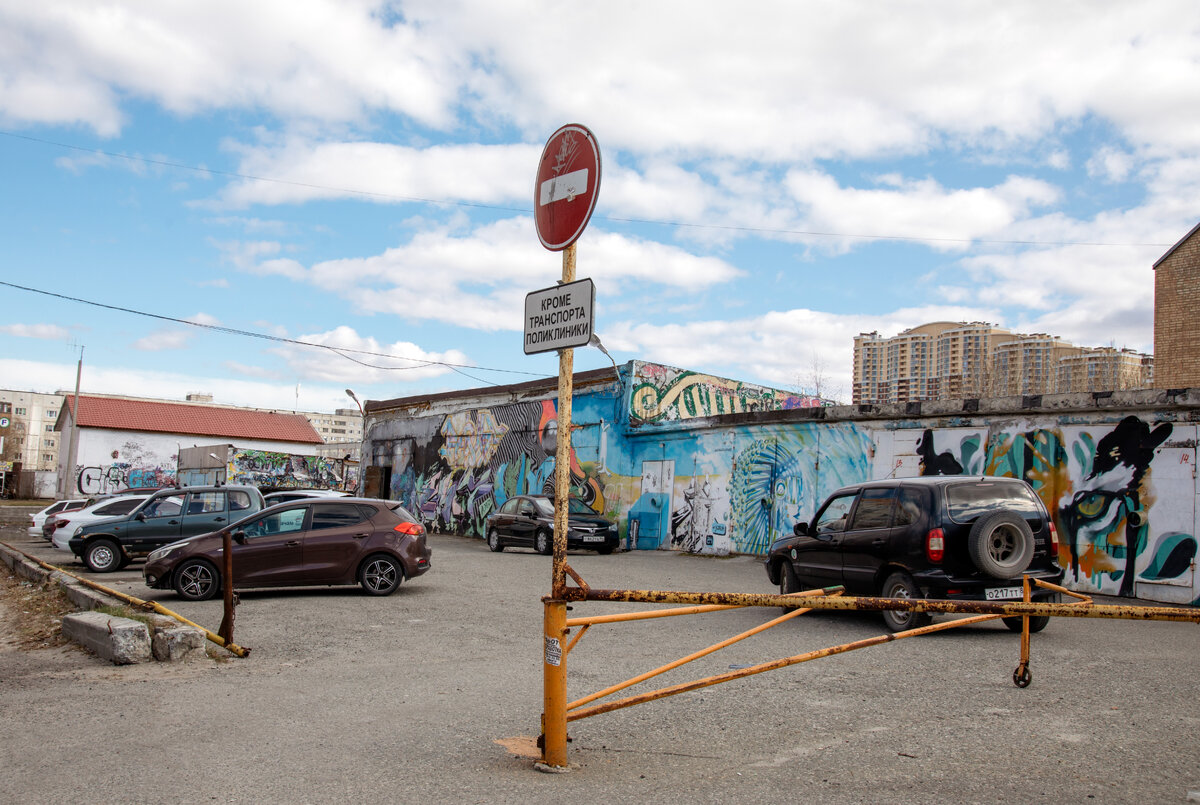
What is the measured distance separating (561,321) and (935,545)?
5.86 m

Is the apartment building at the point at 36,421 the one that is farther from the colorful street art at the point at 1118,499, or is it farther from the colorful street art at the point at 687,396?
the colorful street art at the point at 1118,499

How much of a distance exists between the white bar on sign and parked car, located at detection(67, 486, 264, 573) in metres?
13.1

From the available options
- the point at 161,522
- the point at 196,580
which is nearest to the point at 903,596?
the point at 196,580

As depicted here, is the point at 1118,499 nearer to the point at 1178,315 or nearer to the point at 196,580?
the point at 196,580

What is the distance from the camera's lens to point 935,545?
8.84 meters

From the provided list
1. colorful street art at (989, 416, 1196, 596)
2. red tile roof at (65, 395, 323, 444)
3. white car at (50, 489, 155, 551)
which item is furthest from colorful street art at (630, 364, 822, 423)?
red tile roof at (65, 395, 323, 444)

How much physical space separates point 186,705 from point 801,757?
4.28 m

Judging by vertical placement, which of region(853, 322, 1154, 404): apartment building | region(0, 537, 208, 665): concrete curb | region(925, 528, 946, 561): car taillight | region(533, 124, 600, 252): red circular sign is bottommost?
region(0, 537, 208, 665): concrete curb

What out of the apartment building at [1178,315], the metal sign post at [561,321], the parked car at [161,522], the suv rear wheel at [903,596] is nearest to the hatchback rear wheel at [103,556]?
the parked car at [161,522]

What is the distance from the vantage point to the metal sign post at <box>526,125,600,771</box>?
14.5 ft

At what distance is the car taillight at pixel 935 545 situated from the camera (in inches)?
346

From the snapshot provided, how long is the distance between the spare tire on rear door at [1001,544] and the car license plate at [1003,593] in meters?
0.30

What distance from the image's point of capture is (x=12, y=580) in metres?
→ 14.7

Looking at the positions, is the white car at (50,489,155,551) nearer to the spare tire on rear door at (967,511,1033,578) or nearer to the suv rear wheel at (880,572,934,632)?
the suv rear wheel at (880,572,934,632)
